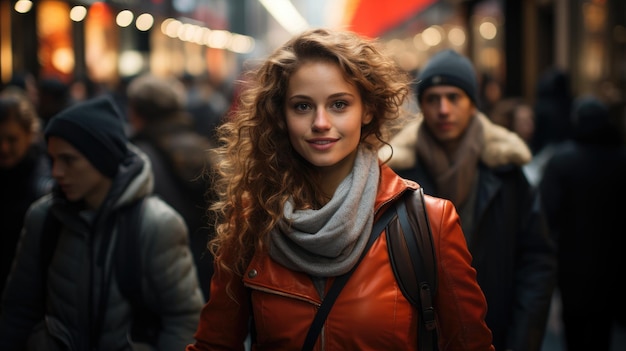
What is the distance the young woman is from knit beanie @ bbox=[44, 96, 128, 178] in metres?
0.88

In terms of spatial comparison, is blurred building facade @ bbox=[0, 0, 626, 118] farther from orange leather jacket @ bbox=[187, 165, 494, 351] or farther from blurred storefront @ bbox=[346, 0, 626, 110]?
orange leather jacket @ bbox=[187, 165, 494, 351]

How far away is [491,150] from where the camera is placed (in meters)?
3.58

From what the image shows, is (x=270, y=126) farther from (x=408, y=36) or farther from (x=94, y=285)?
(x=408, y=36)

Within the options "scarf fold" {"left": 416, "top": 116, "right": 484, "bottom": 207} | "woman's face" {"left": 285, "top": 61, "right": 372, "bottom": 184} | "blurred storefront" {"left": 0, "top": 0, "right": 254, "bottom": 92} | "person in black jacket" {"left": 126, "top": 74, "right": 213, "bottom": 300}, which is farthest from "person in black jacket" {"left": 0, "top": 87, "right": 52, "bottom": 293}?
"woman's face" {"left": 285, "top": 61, "right": 372, "bottom": 184}

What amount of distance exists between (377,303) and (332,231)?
0.80 feet

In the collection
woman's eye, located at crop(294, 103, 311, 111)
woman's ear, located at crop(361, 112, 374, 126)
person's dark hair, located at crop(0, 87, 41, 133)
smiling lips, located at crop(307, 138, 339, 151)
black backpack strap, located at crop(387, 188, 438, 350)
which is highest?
woman's eye, located at crop(294, 103, 311, 111)

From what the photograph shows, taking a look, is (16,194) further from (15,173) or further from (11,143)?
(11,143)

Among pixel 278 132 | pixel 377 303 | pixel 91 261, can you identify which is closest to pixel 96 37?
pixel 91 261

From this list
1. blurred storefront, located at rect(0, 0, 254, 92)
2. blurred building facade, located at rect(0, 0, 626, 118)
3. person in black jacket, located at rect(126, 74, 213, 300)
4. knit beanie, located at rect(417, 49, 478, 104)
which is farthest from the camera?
blurred building facade, located at rect(0, 0, 626, 118)

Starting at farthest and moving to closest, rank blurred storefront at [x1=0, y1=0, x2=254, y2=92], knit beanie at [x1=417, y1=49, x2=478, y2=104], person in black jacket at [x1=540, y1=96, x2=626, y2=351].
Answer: blurred storefront at [x1=0, y1=0, x2=254, y2=92] → person in black jacket at [x1=540, y1=96, x2=626, y2=351] → knit beanie at [x1=417, y1=49, x2=478, y2=104]

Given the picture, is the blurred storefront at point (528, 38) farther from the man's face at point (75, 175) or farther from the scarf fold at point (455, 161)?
the man's face at point (75, 175)

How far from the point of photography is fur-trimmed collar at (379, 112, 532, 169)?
11.6 ft

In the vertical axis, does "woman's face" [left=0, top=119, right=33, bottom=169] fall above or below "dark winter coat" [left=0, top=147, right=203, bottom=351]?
above

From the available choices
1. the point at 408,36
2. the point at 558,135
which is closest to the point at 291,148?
the point at 558,135
